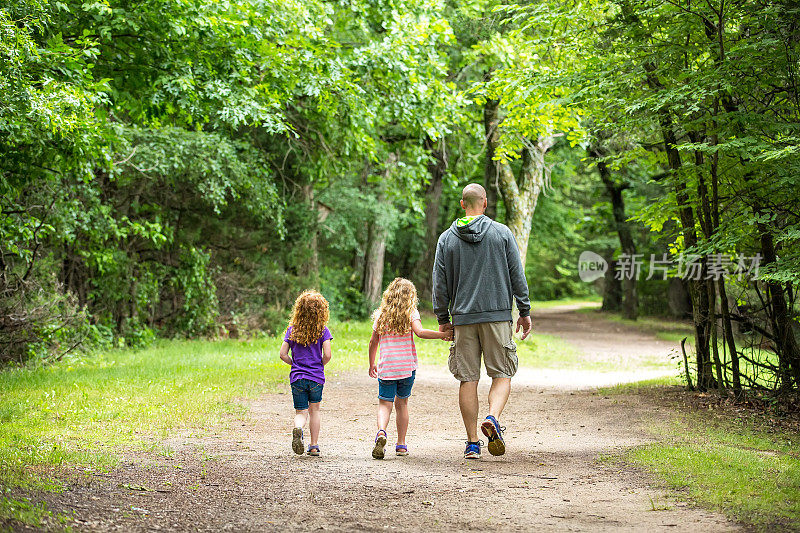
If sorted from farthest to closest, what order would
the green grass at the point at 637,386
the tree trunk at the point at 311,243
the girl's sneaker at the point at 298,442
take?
the tree trunk at the point at 311,243, the green grass at the point at 637,386, the girl's sneaker at the point at 298,442

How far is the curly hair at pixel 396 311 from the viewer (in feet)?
23.5

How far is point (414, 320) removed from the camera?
7152 millimetres

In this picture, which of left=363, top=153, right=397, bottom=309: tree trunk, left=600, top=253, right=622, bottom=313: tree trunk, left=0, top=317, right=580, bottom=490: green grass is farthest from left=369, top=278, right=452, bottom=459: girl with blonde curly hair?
left=600, top=253, right=622, bottom=313: tree trunk

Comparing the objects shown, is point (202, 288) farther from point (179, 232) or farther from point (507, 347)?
point (507, 347)

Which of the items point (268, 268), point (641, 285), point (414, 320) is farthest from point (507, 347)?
point (641, 285)

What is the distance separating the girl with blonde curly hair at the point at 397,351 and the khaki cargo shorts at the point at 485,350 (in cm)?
17

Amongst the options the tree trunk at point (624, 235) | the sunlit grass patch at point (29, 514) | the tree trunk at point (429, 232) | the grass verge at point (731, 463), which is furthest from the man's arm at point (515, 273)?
the tree trunk at point (624, 235)

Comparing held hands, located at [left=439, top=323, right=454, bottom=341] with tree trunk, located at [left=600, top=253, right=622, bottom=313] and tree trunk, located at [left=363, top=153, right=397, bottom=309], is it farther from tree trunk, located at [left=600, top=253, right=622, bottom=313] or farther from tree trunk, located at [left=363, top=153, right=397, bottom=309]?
tree trunk, located at [left=600, top=253, right=622, bottom=313]

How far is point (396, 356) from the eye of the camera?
7.17 meters

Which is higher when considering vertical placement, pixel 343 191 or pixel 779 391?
pixel 343 191

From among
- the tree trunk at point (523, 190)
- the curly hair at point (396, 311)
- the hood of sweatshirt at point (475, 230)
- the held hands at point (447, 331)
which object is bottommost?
the held hands at point (447, 331)

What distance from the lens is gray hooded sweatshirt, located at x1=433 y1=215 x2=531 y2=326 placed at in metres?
6.93

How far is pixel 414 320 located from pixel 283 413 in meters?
3.34
